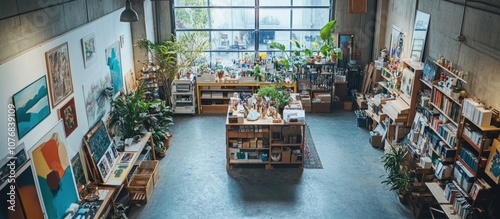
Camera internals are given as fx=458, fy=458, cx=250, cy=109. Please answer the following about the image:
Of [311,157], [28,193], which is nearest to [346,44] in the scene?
[311,157]

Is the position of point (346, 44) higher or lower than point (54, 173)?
higher

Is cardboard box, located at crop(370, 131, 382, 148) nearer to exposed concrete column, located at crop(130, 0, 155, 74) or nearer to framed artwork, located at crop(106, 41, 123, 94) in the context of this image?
framed artwork, located at crop(106, 41, 123, 94)

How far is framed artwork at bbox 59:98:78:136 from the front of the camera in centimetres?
674

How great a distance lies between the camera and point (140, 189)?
7.94 meters

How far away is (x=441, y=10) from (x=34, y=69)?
6781 mm

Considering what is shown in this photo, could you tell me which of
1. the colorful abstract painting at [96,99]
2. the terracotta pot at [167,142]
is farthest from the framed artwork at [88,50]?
the terracotta pot at [167,142]

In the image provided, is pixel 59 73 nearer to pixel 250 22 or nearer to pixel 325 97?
pixel 250 22

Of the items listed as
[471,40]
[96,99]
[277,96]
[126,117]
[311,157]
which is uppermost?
[471,40]

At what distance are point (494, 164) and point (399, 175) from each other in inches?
81.4

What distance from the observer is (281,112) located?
30.9 feet

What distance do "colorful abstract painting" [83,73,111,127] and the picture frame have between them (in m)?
0.73

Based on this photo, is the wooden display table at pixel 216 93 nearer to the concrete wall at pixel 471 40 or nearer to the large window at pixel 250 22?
the large window at pixel 250 22

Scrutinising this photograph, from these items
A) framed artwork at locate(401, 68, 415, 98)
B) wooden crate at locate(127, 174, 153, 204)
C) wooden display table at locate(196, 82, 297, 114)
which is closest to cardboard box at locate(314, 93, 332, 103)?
wooden display table at locate(196, 82, 297, 114)

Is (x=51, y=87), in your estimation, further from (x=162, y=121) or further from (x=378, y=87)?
(x=378, y=87)
